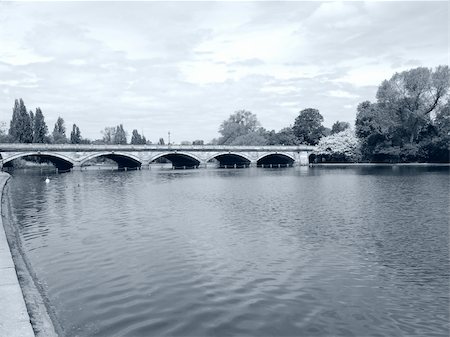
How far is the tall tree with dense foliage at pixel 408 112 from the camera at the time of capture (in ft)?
257

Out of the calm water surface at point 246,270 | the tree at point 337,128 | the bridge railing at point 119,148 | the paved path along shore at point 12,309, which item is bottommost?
Result: the calm water surface at point 246,270

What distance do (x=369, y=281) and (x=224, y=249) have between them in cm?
578

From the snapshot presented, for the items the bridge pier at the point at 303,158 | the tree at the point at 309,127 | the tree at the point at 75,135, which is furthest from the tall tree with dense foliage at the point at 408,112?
the tree at the point at 75,135

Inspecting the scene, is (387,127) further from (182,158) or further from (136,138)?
(136,138)

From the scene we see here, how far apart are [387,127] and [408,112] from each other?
5.17 metres

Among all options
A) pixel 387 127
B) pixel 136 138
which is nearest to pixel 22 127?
pixel 136 138

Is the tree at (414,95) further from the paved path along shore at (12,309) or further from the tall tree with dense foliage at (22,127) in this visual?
the tall tree with dense foliage at (22,127)

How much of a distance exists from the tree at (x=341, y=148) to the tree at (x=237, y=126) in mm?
41073

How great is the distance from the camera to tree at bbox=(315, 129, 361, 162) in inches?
4134

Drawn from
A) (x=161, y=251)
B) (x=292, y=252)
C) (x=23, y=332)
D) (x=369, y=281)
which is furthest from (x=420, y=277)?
(x=23, y=332)

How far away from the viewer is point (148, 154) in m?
93.2

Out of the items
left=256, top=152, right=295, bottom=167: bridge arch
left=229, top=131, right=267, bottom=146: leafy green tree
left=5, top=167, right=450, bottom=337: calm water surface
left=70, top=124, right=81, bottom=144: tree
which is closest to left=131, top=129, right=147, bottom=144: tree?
left=70, top=124, right=81, bottom=144: tree

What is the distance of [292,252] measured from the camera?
51.4ft

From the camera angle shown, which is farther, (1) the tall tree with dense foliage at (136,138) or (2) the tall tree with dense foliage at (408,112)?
(1) the tall tree with dense foliage at (136,138)
